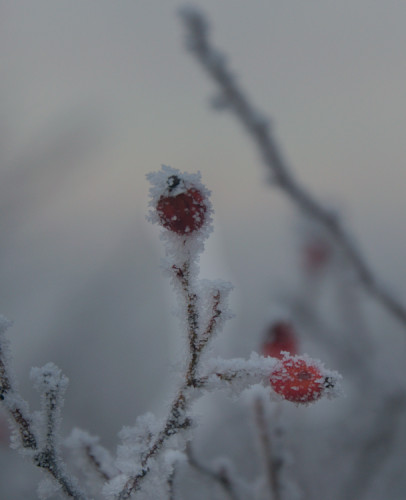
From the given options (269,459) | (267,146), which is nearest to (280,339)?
(269,459)

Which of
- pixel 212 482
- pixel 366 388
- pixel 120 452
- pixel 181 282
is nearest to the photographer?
pixel 181 282

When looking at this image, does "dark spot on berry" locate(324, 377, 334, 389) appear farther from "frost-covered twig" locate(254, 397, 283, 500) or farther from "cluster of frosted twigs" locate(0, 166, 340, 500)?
"frost-covered twig" locate(254, 397, 283, 500)

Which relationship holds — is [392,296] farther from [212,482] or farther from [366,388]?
[366,388]

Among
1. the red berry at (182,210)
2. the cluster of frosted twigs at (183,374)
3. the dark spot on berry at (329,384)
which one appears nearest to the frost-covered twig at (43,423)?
the cluster of frosted twigs at (183,374)

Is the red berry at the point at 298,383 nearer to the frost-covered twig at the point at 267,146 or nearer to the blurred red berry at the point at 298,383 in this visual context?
the blurred red berry at the point at 298,383

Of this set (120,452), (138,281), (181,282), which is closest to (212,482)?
(120,452)

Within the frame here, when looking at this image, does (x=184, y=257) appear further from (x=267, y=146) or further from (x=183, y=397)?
(x=267, y=146)

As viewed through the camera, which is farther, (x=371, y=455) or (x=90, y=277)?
(x=90, y=277)
